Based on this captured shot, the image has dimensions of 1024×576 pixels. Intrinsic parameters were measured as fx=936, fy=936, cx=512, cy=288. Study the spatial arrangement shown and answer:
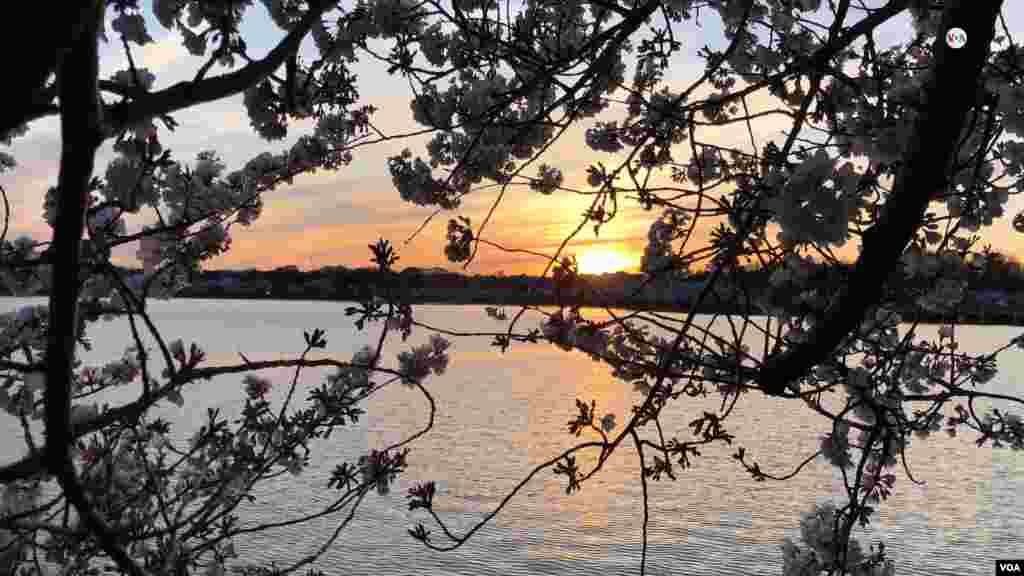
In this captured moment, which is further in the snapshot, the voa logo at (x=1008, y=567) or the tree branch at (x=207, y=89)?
the voa logo at (x=1008, y=567)

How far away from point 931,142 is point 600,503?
38.9ft

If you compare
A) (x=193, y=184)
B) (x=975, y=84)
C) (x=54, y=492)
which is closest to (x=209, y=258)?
(x=193, y=184)

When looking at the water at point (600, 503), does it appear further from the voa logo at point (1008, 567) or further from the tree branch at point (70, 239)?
the tree branch at point (70, 239)

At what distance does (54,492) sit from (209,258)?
8.75m

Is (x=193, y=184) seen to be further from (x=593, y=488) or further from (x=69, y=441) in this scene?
(x=593, y=488)

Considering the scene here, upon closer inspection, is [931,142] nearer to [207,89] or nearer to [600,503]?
[207,89]

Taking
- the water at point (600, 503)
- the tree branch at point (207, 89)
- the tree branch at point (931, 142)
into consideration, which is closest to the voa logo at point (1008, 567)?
the water at point (600, 503)

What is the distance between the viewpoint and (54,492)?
37.0ft

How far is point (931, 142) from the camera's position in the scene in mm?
2084

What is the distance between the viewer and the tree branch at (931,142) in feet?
6.66

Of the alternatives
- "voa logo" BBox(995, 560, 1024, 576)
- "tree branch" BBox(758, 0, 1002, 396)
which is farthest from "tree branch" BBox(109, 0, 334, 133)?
"voa logo" BBox(995, 560, 1024, 576)

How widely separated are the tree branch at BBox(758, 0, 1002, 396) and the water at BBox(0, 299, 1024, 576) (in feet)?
27.7

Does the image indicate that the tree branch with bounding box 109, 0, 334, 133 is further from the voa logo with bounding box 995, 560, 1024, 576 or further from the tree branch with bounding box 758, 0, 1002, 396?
the voa logo with bounding box 995, 560, 1024, 576

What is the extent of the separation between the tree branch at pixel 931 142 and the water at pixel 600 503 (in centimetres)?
844
